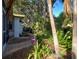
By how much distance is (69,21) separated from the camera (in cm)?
1541

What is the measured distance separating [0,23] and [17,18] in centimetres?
2792

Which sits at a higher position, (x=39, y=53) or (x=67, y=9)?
(x=67, y=9)

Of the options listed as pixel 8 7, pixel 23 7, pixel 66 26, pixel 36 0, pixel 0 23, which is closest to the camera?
pixel 0 23

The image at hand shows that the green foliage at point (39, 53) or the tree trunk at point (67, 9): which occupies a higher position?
the tree trunk at point (67, 9)

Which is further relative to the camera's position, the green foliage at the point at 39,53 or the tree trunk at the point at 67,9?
the tree trunk at the point at 67,9

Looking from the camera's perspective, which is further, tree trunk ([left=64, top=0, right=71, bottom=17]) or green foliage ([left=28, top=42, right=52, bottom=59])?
tree trunk ([left=64, top=0, right=71, bottom=17])

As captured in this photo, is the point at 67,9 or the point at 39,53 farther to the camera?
the point at 67,9

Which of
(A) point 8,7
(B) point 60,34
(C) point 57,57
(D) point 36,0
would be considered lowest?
(C) point 57,57

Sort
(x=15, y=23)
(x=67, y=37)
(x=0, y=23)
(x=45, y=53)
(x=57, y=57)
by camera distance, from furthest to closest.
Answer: (x=15, y=23) < (x=67, y=37) < (x=45, y=53) < (x=57, y=57) < (x=0, y=23)

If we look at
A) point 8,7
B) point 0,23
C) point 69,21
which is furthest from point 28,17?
point 0,23

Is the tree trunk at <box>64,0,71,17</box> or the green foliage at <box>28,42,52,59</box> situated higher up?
the tree trunk at <box>64,0,71,17</box>

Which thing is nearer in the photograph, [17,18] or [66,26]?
[66,26]

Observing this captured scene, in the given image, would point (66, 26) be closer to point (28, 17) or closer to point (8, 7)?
point (8, 7)

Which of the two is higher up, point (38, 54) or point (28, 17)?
point (28, 17)
